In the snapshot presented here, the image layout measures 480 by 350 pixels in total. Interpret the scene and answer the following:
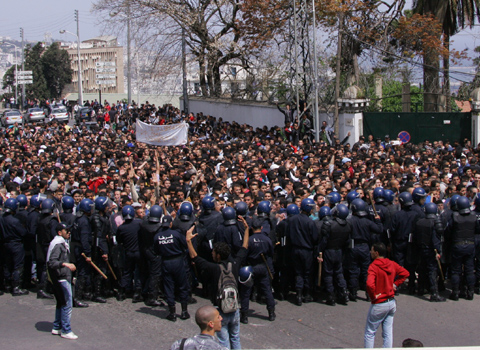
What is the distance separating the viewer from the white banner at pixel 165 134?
16.1 m

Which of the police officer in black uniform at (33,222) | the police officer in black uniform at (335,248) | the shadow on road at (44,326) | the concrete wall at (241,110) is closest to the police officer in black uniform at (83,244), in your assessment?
the shadow on road at (44,326)

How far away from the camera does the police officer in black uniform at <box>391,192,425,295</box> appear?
8.88m

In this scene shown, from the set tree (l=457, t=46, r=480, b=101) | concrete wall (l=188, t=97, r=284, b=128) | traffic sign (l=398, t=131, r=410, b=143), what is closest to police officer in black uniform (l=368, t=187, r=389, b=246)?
traffic sign (l=398, t=131, r=410, b=143)

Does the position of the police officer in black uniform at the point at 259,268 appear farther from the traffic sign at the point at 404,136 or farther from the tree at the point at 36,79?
the tree at the point at 36,79

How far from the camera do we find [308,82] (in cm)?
2234

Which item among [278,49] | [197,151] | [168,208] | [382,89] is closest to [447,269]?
[168,208]

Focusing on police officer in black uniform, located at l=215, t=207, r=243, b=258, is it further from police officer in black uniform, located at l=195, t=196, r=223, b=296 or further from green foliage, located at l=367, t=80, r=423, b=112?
green foliage, located at l=367, t=80, r=423, b=112

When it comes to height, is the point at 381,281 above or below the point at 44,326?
above

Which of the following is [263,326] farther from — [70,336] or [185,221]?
[70,336]

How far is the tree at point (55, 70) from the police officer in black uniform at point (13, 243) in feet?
198

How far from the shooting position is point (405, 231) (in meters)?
8.91

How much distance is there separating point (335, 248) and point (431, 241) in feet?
4.70

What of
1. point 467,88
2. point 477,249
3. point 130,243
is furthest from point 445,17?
point 130,243

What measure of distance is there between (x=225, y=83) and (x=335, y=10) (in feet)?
48.2
